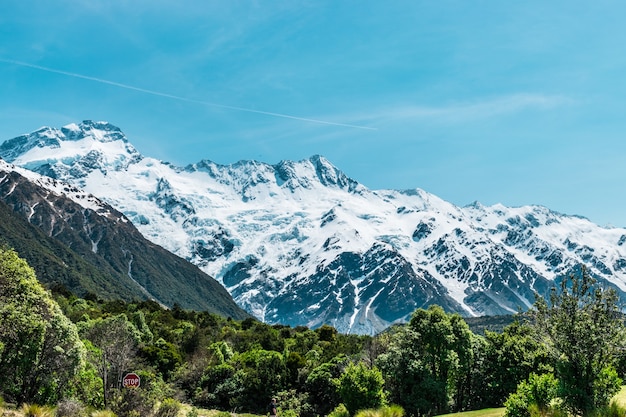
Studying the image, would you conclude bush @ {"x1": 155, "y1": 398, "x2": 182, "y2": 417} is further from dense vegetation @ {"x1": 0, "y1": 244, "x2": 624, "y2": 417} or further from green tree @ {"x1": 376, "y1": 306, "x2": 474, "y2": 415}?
green tree @ {"x1": 376, "y1": 306, "x2": 474, "y2": 415}

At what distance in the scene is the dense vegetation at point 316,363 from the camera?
30688mm

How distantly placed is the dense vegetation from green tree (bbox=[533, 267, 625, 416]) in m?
0.06

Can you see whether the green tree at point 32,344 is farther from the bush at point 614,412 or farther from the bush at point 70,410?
the bush at point 614,412

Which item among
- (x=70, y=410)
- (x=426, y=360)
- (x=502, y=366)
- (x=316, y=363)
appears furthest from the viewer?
(x=316, y=363)

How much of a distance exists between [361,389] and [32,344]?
30.0 meters

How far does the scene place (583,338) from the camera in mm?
30109

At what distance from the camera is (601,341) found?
2995cm

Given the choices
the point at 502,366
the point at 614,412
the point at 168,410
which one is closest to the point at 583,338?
the point at 614,412

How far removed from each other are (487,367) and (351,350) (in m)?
32.6

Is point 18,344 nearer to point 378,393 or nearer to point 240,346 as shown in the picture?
point 378,393

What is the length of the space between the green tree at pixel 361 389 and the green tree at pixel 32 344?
26.0 metres

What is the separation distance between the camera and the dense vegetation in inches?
1208

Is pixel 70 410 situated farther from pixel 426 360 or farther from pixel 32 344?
pixel 426 360

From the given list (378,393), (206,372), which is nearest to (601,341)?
(378,393)
